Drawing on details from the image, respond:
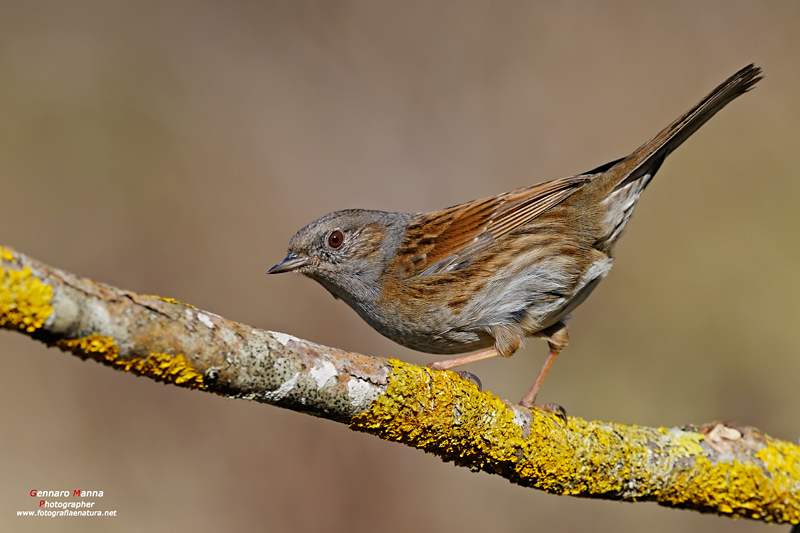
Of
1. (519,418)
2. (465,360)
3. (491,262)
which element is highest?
(491,262)

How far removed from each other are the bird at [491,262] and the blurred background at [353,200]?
6.63 feet

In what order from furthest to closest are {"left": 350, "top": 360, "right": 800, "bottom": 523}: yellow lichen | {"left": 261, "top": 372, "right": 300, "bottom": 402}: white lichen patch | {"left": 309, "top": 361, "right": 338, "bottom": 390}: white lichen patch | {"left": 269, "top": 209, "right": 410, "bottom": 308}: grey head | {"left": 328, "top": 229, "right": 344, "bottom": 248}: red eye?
1. {"left": 328, "top": 229, "right": 344, "bottom": 248}: red eye
2. {"left": 269, "top": 209, "right": 410, "bottom": 308}: grey head
3. {"left": 350, "top": 360, "right": 800, "bottom": 523}: yellow lichen
4. {"left": 309, "top": 361, "right": 338, "bottom": 390}: white lichen patch
5. {"left": 261, "top": 372, "right": 300, "bottom": 402}: white lichen patch

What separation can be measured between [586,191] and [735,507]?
2.24 meters

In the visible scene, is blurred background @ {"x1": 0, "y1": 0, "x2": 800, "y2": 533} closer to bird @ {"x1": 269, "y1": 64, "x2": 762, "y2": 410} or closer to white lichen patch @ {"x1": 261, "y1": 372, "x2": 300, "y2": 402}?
bird @ {"x1": 269, "y1": 64, "x2": 762, "y2": 410}

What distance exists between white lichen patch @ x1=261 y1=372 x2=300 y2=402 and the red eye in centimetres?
264

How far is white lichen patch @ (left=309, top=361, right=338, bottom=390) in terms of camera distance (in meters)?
2.29

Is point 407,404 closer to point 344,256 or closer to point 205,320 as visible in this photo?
point 205,320

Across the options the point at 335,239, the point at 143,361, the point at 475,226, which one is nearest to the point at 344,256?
the point at 335,239

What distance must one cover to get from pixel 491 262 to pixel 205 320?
2.70 meters

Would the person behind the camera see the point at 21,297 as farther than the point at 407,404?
No

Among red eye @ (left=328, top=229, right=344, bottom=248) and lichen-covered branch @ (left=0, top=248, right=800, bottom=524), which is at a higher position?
red eye @ (left=328, top=229, right=344, bottom=248)

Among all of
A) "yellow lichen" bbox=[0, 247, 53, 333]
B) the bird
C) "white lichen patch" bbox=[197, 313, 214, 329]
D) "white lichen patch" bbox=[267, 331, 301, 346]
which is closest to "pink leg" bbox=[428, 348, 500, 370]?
the bird

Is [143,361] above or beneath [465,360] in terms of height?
beneath

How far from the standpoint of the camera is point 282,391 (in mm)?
2201
